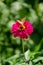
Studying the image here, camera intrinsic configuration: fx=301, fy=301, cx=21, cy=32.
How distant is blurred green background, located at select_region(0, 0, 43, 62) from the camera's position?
9.28ft

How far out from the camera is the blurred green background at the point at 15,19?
9.28 ft

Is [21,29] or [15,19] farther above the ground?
[15,19]

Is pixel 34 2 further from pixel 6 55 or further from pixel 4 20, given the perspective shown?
pixel 6 55

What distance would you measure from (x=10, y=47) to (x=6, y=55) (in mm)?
113

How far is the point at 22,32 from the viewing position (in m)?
1.84

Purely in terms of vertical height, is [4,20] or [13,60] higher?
[4,20]

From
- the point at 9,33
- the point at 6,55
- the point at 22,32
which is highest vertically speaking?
the point at 9,33

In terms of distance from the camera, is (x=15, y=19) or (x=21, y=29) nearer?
(x=21, y=29)

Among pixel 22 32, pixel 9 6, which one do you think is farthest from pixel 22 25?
pixel 9 6

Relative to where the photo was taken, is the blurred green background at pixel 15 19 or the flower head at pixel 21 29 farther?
the blurred green background at pixel 15 19

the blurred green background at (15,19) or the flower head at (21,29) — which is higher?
the blurred green background at (15,19)

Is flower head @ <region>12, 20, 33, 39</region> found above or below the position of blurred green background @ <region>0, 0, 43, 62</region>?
below

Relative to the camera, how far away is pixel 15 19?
293 cm

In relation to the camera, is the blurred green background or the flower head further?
the blurred green background
